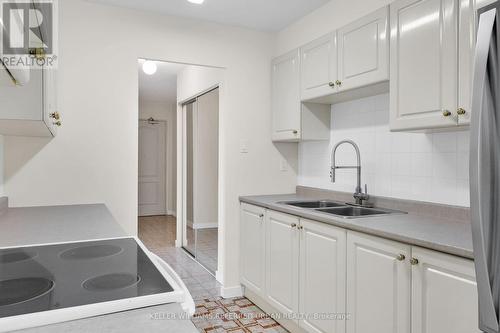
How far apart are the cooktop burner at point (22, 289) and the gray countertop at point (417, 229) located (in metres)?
1.38

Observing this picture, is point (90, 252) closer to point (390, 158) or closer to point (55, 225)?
point (55, 225)

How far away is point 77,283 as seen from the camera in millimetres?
953

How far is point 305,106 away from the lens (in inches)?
117

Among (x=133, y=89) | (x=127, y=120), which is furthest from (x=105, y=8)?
(x=127, y=120)

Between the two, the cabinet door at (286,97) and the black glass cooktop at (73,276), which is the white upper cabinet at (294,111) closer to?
the cabinet door at (286,97)

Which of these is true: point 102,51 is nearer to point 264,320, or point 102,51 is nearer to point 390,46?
point 390,46

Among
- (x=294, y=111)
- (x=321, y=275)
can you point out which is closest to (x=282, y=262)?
(x=321, y=275)

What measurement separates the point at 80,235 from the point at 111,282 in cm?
74

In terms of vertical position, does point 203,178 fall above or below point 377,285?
above

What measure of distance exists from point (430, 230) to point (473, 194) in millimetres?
809

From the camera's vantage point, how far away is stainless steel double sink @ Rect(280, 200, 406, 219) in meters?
2.39

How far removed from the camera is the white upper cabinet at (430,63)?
1.70 m

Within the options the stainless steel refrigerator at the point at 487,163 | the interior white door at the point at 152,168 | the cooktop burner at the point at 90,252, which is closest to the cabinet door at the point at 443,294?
the stainless steel refrigerator at the point at 487,163

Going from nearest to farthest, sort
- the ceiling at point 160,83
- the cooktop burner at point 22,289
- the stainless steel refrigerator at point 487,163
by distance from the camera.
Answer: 1. the cooktop burner at point 22,289
2. the stainless steel refrigerator at point 487,163
3. the ceiling at point 160,83
